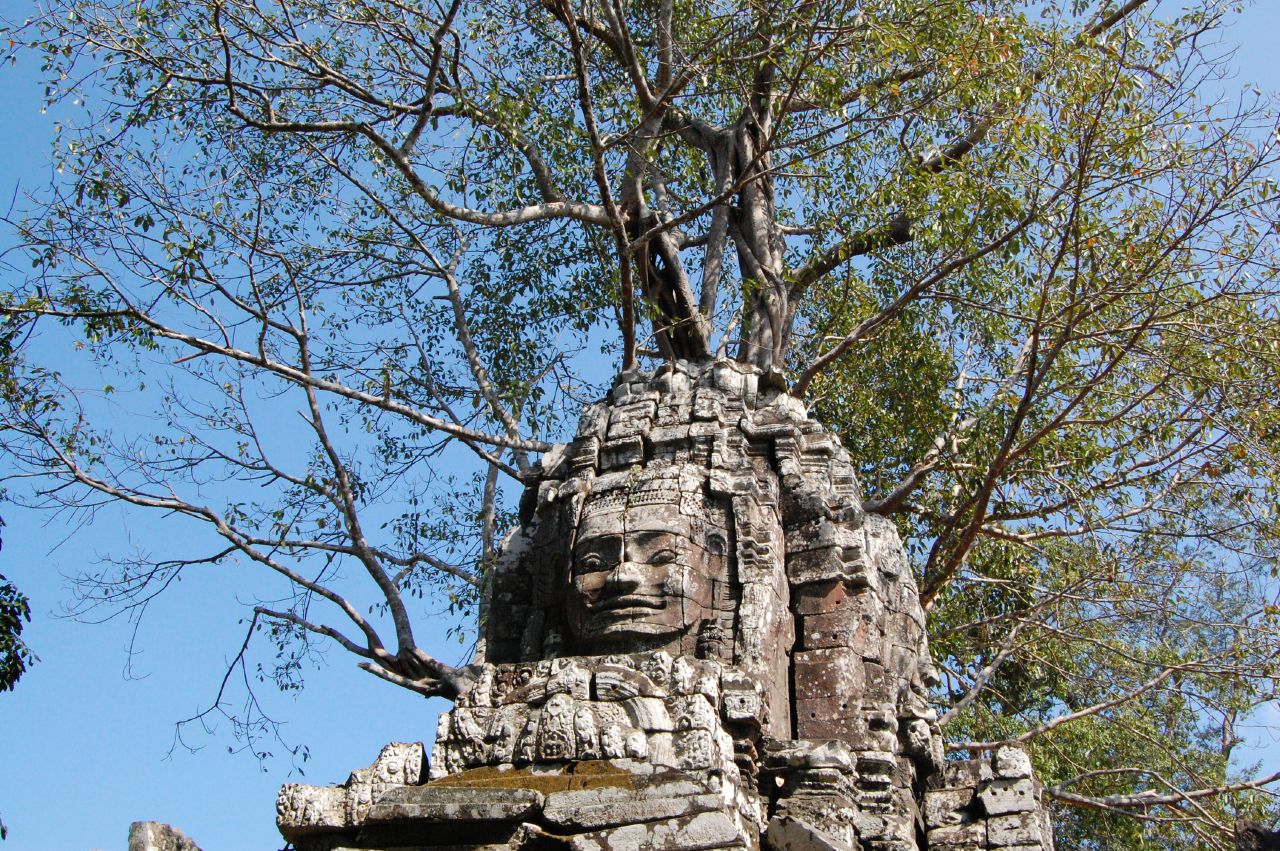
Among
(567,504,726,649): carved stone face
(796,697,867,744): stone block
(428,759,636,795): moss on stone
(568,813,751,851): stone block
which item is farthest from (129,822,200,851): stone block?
(796,697,867,744): stone block

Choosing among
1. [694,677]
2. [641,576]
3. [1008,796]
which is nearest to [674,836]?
[694,677]

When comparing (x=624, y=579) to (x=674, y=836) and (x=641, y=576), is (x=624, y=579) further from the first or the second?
(x=674, y=836)

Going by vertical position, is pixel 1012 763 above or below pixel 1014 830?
above

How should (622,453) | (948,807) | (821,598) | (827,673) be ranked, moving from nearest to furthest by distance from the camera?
(827,673) < (948,807) < (821,598) < (622,453)

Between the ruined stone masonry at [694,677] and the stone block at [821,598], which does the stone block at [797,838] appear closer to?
the ruined stone masonry at [694,677]

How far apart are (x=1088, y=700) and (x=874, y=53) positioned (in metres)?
8.13

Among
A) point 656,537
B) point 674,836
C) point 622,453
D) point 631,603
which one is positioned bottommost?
point 674,836

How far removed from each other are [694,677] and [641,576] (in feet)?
3.70

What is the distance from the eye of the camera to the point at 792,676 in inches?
327

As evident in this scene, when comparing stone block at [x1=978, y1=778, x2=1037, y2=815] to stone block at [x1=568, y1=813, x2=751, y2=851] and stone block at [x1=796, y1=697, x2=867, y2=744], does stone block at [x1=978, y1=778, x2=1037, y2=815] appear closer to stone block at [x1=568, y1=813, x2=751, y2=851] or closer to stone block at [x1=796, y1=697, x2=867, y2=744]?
stone block at [x1=796, y1=697, x2=867, y2=744]

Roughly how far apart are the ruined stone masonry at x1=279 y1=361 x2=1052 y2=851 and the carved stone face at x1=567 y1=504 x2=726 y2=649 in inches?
0.5

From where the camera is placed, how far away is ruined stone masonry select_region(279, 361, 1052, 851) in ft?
20.5

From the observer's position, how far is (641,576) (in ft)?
26.0

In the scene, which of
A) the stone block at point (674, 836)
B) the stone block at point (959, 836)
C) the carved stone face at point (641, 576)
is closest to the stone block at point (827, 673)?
the carved stone face at point (641, 576)
